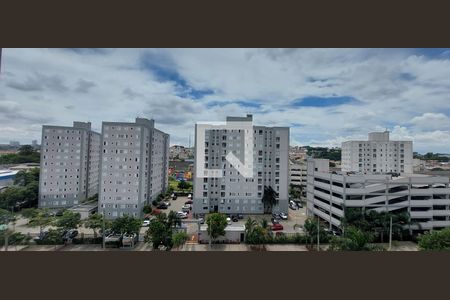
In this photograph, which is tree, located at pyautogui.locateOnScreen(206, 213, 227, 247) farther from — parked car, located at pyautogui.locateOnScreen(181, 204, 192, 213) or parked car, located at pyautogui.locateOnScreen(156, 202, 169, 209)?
parked car, located at pyautogui.locateOnScreen(156, 202, 169, 209)

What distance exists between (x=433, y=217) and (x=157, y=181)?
1458 centimetres

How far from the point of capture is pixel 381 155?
19.2 m

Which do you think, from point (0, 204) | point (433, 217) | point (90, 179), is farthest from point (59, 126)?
point (433, 217)

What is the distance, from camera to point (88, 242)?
8.33 m

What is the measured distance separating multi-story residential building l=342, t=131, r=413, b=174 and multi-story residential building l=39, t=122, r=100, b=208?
19068mm

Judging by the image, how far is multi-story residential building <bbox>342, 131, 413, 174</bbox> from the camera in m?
18.9

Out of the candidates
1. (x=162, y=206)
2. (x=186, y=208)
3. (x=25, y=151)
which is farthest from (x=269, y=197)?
(x=25, y=151)

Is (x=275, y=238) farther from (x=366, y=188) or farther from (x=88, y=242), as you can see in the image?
(x=88, y=242)

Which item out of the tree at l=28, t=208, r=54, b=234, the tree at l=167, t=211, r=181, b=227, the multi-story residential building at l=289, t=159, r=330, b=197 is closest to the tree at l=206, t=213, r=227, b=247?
the tree at l=167, t=211, r=181, b=227

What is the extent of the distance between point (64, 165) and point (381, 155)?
76.6 ft

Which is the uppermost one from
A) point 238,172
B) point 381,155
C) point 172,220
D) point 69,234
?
point 381,155

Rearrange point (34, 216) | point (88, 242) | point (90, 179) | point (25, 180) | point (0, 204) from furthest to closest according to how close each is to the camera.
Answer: point (90, 179), point (25, 180), point (0, 204), point (34, 216), point (88, 242)

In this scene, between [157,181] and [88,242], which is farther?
[157,181]

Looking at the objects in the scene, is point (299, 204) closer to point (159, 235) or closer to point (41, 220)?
point (159, 235)
